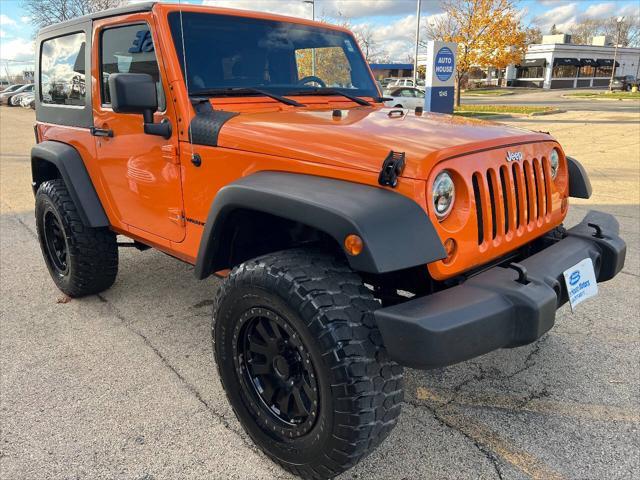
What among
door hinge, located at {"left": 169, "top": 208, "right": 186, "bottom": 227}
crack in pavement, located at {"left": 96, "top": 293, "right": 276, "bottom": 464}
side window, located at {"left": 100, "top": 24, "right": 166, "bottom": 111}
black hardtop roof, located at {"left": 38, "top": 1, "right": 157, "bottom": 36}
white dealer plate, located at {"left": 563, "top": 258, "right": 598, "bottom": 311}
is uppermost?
black hardtop roof, located at {"left": 38, "top": 1, "right": 157, "bottom": 36}

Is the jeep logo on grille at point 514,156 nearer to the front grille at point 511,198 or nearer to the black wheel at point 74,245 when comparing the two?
the front grille at point 511,198

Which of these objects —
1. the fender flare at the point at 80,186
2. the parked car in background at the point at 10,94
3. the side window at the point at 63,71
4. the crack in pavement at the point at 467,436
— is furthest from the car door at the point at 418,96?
the parked car in background at the point at 10,94

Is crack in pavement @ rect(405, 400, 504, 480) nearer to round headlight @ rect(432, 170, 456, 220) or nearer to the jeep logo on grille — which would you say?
round headlight @ rect(432, 170, 456, 220)

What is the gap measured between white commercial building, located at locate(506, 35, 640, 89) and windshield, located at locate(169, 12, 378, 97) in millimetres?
59158

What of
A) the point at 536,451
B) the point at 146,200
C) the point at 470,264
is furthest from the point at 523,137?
the point at 146,200

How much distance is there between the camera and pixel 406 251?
1834 mm

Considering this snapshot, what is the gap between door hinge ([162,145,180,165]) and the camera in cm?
280

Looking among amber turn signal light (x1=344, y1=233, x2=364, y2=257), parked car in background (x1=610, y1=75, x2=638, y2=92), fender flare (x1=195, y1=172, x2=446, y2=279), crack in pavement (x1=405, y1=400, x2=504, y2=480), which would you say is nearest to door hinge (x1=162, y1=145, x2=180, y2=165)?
fender flare (x1=195, y1=172, x2=446, y2=279)

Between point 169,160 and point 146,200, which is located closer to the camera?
point 169,160

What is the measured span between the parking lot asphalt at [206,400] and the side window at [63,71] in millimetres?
1529

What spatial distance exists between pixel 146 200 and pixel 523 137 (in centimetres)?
211

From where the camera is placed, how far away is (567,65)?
60.8 metres

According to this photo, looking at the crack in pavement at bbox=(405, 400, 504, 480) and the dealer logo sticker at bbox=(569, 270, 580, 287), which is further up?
the dealer logo sticker at bbox=(569, 270, 580, 287)

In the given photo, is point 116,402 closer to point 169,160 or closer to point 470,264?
point 169,160
